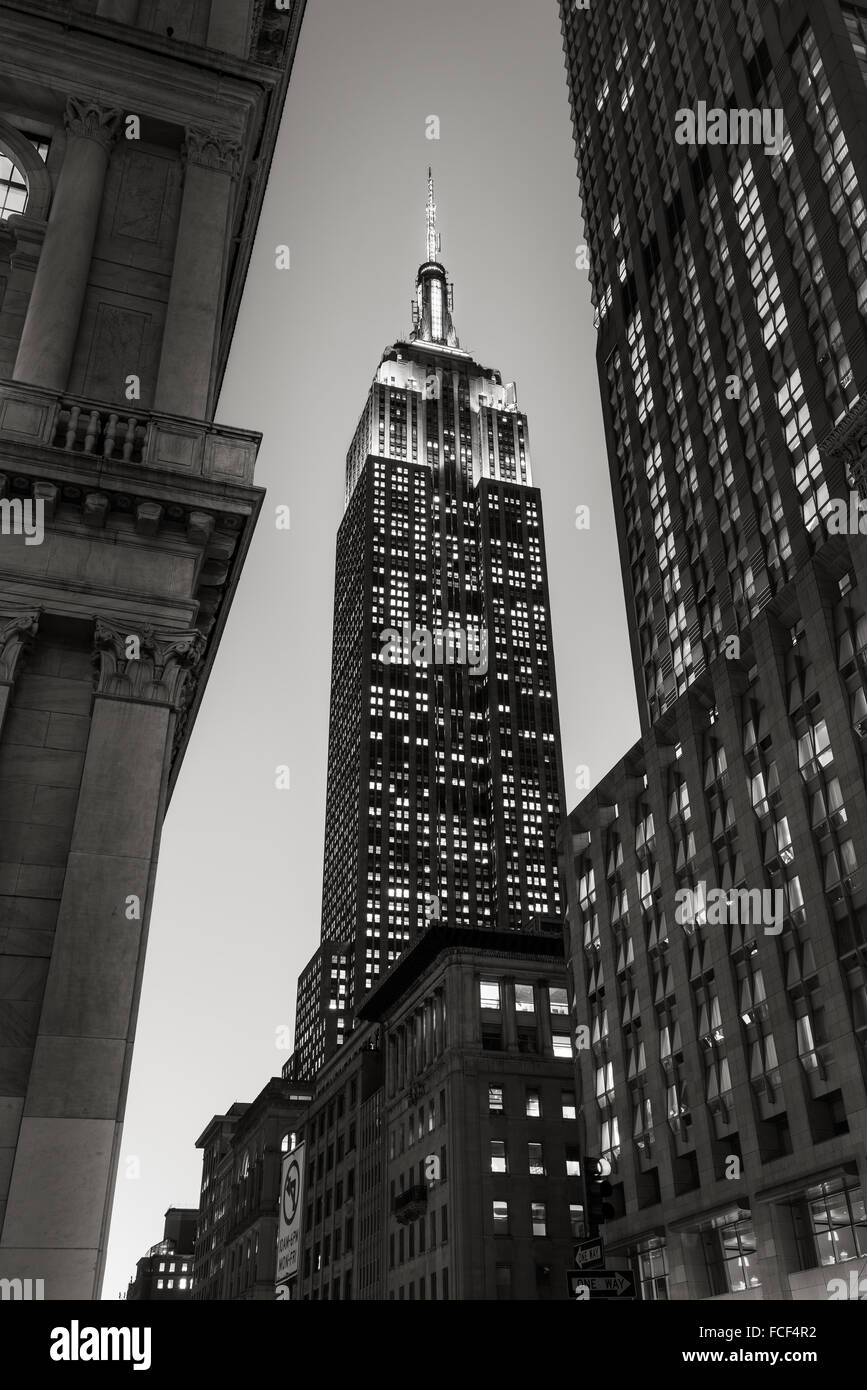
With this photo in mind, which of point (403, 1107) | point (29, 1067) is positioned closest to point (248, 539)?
point (29, 1067)

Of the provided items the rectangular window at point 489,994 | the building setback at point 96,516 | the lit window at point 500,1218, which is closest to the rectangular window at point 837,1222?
the lit window at point 500,1218

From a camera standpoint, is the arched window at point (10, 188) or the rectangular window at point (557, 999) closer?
the arched window at point (10, 188)

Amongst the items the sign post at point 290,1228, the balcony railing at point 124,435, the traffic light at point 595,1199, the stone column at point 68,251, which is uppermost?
the stone column at point 68,251

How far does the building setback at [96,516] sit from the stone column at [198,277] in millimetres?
50

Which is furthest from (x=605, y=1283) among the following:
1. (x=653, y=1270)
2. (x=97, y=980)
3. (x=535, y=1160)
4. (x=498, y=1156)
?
(x=535, y=1160)

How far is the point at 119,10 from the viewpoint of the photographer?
25234 millimetres

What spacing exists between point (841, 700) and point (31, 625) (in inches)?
1871

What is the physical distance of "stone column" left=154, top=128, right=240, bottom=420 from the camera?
66.5 ft

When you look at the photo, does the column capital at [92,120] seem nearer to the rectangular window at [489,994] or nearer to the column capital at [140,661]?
the column capital at [140,661]

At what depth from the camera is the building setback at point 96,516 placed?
14492mm

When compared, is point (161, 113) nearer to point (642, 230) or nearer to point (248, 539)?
point (248, 539)

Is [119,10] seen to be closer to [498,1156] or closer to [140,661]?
[140,661]

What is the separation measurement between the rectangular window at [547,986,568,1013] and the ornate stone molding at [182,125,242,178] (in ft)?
290

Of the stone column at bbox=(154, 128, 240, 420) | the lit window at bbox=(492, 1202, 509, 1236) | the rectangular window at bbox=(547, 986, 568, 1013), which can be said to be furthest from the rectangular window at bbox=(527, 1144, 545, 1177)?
the stone column at bbox=(154, 128, 240, 420)
